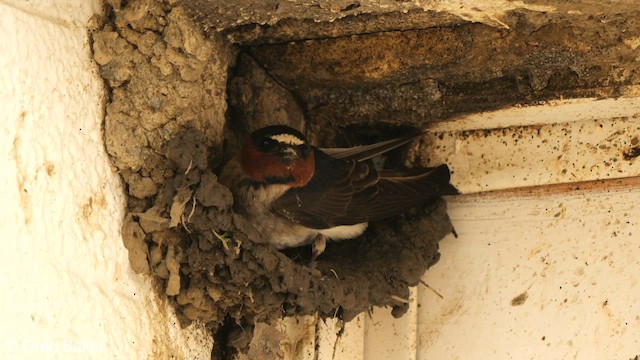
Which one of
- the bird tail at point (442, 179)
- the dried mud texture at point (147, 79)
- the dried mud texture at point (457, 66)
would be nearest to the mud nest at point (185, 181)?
the dried mud texture at point (147, 79)

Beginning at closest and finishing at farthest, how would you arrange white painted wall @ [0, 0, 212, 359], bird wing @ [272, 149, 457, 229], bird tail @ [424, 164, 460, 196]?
white painted wall @ [0, 0, 212, 359], bird wing @ [272, 149, 457, 229], bird tail @ [424, 164, 460, 196]

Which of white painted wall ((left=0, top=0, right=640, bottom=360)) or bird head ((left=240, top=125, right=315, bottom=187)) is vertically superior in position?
bird head ((left=240, top=125, right=315, bottom=187))

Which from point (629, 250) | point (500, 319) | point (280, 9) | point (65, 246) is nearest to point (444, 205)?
point (500, 319)

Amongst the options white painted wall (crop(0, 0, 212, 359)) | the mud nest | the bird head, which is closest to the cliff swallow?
the bird head

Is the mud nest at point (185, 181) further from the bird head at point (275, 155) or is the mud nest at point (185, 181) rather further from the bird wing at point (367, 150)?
the bird wing at point (367, 150)

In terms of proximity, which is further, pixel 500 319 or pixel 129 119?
pixel 500 319

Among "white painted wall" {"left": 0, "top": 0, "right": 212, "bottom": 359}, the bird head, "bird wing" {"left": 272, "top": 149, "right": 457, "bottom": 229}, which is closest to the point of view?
"white painted wall" {"left": 0, "top": 0, "right": 212, "bottom": 359}

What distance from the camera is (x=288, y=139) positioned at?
11.8 feet

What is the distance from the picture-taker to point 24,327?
94.2 inches

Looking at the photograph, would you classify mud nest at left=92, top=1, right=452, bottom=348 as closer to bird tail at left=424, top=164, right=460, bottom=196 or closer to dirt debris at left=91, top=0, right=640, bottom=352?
dirt debris at left=91, top=0, right=640, bottom=352

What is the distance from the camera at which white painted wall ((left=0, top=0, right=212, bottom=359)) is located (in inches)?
95.2

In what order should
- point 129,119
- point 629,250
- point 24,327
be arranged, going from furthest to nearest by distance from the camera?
point 629,250 → point 129,119 → point 24,327

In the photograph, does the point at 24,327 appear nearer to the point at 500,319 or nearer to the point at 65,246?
the point at 65,246

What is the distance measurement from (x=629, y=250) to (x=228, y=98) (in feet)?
5.10
